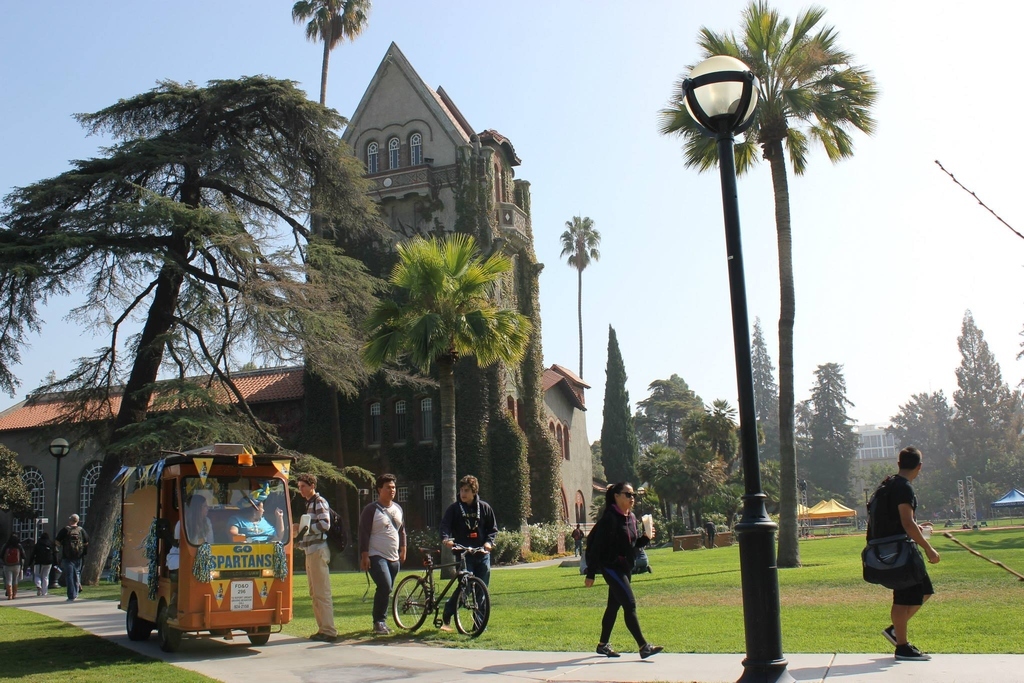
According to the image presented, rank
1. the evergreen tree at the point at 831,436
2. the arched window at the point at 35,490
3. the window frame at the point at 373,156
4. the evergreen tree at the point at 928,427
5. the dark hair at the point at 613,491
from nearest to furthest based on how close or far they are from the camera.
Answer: the dark hair at the point at 613,491, the window frame at the point at 373,156, the arched window at the point at 35,490, the evergreen tree at the point at 831,436, the evergreen tree at the point at 928,427

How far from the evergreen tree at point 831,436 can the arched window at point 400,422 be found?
80179 mm

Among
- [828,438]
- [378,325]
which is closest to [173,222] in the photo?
[378,325]

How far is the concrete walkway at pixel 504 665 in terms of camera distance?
300 inches

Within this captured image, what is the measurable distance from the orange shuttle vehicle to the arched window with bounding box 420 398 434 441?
28897 millimetres

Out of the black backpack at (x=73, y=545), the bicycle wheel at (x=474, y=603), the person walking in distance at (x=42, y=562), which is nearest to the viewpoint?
the bicycle wheel at (x=474, y=603)

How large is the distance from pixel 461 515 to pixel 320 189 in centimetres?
2223

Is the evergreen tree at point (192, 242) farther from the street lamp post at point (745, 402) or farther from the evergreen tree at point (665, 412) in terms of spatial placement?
the evergreen tree at point (665, 412)

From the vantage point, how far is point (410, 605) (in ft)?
39.7

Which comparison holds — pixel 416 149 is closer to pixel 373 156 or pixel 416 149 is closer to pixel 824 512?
pixel 373 156

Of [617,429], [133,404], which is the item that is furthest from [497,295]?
[617,429]

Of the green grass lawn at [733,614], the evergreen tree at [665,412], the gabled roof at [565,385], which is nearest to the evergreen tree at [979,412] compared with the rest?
the evergreen tree at [665,412]

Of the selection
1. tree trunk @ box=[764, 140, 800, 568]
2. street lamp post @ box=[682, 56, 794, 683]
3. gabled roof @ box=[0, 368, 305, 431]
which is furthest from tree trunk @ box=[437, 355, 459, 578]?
Result: gabled roof @ box=[0, 368, 305, 431]

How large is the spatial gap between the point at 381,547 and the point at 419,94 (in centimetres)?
3562

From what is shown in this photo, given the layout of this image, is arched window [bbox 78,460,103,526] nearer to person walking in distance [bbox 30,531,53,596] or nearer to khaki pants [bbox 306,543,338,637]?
person walking in distance [bbox 30,531,53,596]
